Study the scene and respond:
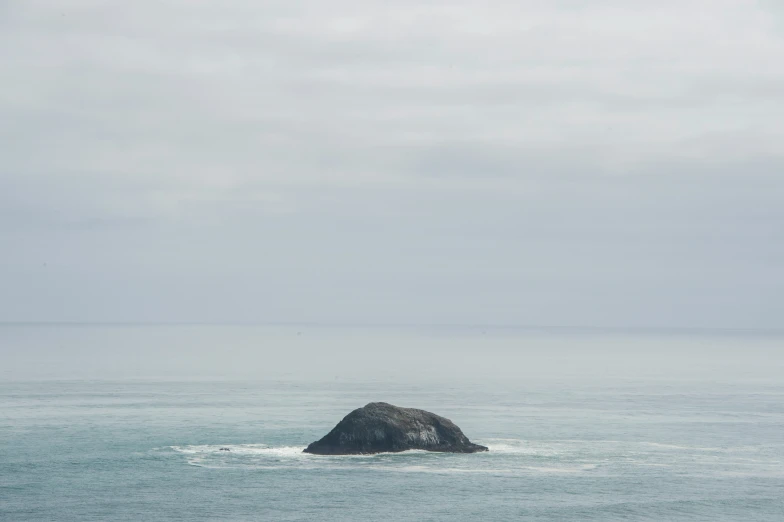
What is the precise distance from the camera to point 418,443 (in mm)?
84688

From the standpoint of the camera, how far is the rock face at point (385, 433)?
83062mm

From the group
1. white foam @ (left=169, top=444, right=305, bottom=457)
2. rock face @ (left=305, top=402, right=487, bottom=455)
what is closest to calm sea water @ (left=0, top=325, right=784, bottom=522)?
white foam @ (left=169, top=444, right=305, bottom=457)

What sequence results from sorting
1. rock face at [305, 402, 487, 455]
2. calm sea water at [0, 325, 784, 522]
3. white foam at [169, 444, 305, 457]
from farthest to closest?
white foam at [169, 444, 305, 457] → rock face at [305, 402, 487, 455] → calm sea water at [0, 325, 784, 522]

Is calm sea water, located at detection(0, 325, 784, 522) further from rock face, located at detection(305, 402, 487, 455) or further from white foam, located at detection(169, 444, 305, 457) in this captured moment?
rock face, located at detection(305, 402, 487, 455)

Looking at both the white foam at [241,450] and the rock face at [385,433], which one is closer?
the rock face at [385,433]

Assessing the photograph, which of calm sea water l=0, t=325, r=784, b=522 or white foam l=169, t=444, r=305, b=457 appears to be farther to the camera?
white foam l=169, t=444, r=305, b=457

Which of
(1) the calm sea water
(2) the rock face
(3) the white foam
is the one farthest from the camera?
(3) the white foam

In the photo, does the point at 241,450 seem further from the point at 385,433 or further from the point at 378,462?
the point at 378,462

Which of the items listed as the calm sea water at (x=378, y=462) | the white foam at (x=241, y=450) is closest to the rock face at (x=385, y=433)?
the calm sea water at (x=378, y=462)

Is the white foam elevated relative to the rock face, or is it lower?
lower

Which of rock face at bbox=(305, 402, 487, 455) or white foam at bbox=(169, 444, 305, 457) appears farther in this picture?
white foam at bbox=(169, 444, 305, 457)

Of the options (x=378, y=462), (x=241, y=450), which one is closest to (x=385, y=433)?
(x=378, y=462)

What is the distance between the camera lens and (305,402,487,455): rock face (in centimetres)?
8306

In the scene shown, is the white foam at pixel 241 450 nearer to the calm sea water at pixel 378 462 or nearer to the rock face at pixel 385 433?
the calm sea water at pixel 378 462
